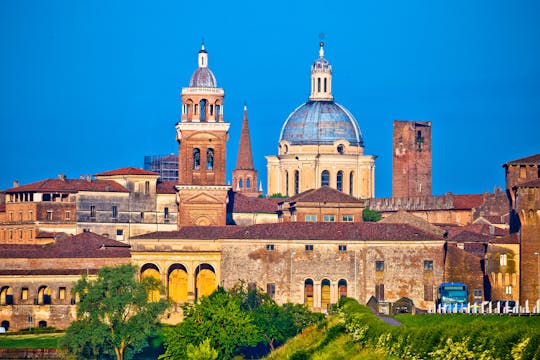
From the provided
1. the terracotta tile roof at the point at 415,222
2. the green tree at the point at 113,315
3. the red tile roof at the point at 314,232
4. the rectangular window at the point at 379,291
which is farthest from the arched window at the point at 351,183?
the green tree at the point at 113,315

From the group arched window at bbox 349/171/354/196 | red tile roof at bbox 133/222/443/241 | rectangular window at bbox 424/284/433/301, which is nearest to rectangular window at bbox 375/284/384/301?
rectangular window at bbox 424/284/433/301

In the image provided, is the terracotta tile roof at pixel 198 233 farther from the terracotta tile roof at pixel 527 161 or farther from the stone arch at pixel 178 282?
the terracotta tile roof at pixel 527 161

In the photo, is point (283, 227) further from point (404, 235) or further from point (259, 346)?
point (259, 346)

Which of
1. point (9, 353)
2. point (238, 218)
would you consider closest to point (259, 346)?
point (9, 353)

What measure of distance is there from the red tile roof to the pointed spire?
60475 millimetres

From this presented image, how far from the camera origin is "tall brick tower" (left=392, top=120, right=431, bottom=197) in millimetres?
150250

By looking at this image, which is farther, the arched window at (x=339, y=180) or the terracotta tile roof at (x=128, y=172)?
the arched window at (x=339, y=180)

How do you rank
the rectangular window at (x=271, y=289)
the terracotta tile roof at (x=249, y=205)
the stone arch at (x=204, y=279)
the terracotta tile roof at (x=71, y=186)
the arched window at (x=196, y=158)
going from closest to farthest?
the rectangular window at (x=271, y=289) < the stone arch at (x=204, y=279) < the arched window at (x=196, y=158) < the terracotta tile roof at (x=71, y=186) < the terracotta tile roof at (x=249, y=205)

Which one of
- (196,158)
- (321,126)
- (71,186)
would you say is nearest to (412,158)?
(321,126)

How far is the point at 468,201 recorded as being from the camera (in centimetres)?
13825

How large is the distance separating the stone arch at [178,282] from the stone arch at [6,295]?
31.0ft

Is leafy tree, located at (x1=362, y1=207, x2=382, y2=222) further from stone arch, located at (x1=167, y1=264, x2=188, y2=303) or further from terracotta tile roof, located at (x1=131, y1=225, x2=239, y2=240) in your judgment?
stone arch, located at (x1=167, y1=264, x2=188, y2=303)

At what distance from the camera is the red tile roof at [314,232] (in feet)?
346

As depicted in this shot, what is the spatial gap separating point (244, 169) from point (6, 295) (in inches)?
2507
